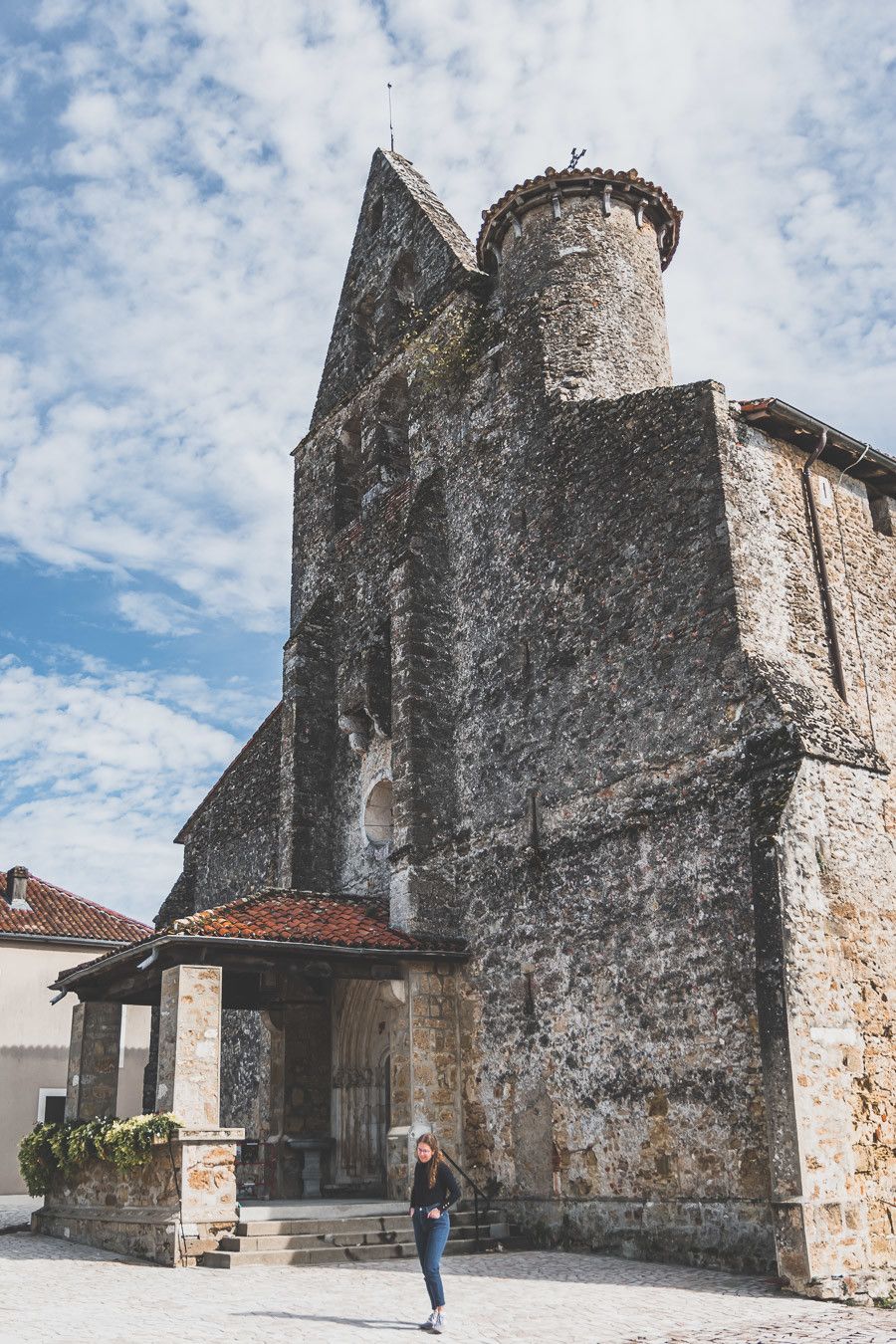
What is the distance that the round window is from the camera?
17344mm

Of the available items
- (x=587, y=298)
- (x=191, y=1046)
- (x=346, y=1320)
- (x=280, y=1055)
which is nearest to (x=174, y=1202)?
(x=191, y=1046)

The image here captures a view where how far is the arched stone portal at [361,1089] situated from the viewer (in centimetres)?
1595

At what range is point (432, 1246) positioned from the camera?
8398mm

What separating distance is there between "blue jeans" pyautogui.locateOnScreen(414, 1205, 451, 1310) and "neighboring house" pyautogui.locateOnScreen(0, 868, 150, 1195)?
1663cm

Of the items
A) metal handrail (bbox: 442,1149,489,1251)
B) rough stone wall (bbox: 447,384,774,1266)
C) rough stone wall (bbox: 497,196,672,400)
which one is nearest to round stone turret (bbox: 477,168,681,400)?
rough stone wall (bbox: 497,196,672,400)

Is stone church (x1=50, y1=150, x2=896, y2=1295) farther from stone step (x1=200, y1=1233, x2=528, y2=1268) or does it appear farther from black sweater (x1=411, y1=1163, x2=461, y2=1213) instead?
black sweater (x1=411, y1=1163, x2=461, y2=1213)

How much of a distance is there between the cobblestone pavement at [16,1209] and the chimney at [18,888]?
5.92 m

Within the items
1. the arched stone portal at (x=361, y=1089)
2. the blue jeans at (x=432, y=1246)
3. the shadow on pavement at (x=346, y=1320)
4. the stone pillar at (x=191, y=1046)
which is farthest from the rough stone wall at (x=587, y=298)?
the shadow on pavement at (x=346, y=1320)

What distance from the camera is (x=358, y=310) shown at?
71.2 feet

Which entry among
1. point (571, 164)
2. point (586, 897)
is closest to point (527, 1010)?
point (586, 897)

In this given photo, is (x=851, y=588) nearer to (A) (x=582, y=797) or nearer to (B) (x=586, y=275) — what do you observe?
(A) (x=582, y=797)

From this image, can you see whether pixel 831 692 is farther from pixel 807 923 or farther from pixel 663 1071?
pixel 663 1071

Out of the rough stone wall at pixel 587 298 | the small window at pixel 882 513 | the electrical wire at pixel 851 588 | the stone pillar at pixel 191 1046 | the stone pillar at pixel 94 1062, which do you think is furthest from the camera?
the rough stone wall at pixel 587 298

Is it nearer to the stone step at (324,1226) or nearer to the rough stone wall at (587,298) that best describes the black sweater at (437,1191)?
the stone step at (324,1226)
